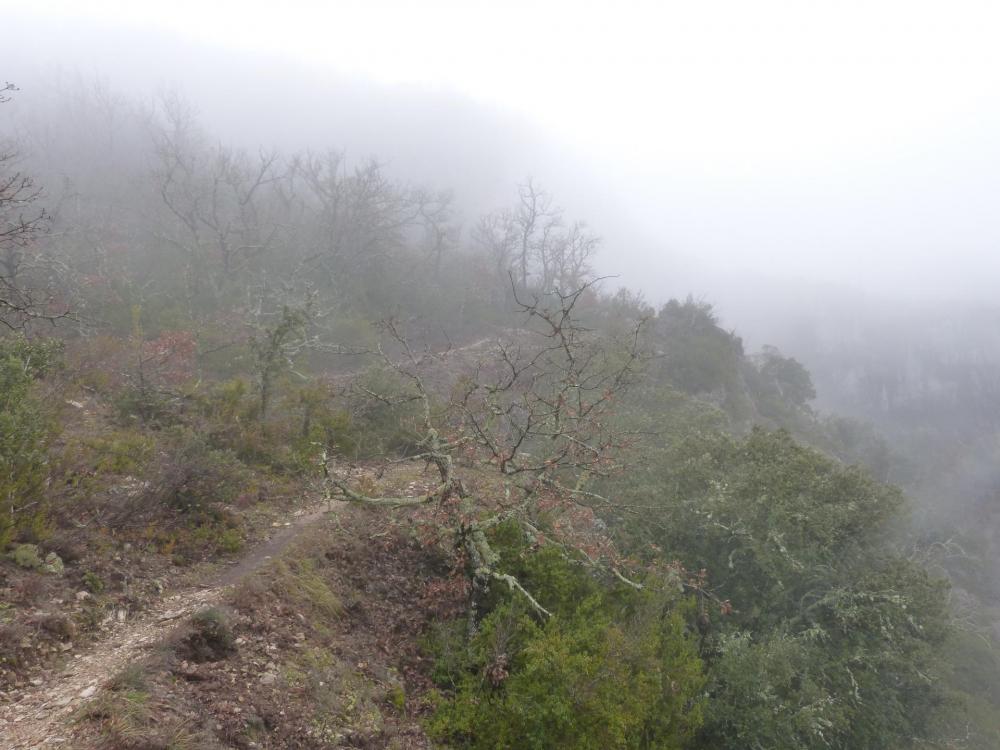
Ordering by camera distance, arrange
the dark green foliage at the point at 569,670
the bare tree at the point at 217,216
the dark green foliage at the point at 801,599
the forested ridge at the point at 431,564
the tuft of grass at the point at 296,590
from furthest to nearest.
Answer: the bare tree at the point at 217,216 < the dark green foliage at the point at 801,599 < the tuft of grass at the point at 296,590 < the dark green foliage at the point at 569,670 < the forested ridge at the point at 431,564

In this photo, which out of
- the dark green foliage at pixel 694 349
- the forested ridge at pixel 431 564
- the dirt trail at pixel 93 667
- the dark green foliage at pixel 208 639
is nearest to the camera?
the dirt trail at pixel 93 667

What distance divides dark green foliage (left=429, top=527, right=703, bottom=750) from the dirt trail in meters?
3.17

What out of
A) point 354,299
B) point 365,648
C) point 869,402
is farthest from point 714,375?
point 869,402

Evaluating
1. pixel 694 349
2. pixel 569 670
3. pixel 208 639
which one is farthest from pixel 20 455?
pixel 694 349

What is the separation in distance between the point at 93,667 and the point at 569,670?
495 centimetres

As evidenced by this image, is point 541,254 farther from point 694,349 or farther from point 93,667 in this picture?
point 93,667

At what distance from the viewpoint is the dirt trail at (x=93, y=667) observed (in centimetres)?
427

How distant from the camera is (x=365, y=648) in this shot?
728 centimetres

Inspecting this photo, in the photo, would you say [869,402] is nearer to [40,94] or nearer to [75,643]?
[75,643]

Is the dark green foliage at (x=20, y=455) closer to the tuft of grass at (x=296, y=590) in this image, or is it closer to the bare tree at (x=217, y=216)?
the tuft of grass at (x=296, y=590)

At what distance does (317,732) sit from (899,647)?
1093 cm

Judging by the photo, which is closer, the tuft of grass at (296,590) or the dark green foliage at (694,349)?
the tuft of grass at (296,590)

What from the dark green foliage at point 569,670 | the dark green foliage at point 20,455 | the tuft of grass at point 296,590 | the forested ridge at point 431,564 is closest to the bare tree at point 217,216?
the forested ridge at point 431,564

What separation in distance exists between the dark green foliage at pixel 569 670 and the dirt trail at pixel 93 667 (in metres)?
3.17
